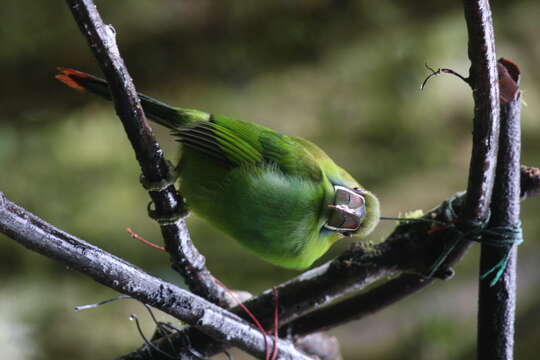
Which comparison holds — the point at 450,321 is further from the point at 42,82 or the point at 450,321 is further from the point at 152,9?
the point at 42,82

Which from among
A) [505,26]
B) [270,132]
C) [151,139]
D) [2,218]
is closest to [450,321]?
[505,26]

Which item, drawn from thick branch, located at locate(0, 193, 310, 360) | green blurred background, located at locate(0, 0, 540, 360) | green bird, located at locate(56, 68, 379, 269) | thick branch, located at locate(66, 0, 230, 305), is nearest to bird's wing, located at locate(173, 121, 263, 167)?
green bird, located at locate(56, 68, 379, 269)

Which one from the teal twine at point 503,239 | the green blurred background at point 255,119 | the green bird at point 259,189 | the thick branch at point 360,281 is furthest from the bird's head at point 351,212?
the green blurred background at point 255,119

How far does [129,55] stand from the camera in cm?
313

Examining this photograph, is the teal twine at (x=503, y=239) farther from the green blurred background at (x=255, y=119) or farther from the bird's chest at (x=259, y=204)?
the green blurred background at (x=255, y=119)

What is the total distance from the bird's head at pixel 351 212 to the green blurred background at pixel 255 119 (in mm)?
1764

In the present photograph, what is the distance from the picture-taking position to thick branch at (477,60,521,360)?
4.40 ft

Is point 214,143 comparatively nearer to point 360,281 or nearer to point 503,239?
point 360,281

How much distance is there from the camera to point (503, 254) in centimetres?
134

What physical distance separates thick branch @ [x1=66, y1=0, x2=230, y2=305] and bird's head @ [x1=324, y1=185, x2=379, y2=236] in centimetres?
37

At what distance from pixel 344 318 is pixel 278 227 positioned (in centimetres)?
43

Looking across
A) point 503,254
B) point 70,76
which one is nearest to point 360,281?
point 503,254

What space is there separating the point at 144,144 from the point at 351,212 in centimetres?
52

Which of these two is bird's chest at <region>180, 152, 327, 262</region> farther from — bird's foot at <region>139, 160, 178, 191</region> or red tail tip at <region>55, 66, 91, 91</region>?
red tail tip at <region>55, 66, 91, 91</region>
